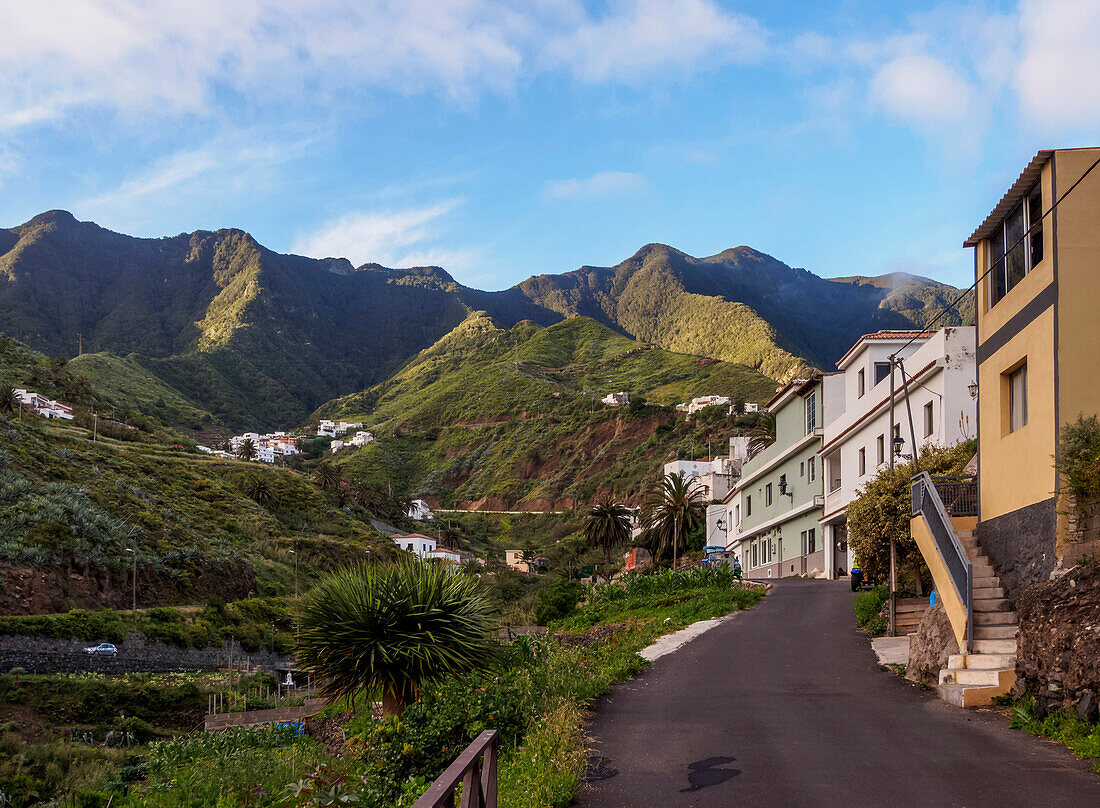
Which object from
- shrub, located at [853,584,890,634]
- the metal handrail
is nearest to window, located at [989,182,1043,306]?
the metal handrail

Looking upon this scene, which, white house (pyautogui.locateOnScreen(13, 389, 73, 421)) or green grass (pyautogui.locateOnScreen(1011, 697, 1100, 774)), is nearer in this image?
green grass (pyautogui.locateOnScreen(1011, 697, 1100, 774))

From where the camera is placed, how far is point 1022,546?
1284 cm

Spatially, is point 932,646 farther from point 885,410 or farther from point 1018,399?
point 885,410

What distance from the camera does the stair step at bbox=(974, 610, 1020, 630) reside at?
12.6 m

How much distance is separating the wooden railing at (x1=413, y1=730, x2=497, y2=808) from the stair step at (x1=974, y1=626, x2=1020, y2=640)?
9.07 meters

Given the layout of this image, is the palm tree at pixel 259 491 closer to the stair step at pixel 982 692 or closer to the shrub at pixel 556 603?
the shrub at pixel 556 603

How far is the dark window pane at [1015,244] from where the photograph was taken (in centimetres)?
1303

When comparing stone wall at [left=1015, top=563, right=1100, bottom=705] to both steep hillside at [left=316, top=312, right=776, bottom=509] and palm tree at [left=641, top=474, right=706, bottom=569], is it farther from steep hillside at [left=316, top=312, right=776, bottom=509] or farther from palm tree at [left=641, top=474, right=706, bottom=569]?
steep hillside at [left=316, top=312, right=776, bottom=509]

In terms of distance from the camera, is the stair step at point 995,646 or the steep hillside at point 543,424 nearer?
the stair step at point 995,646

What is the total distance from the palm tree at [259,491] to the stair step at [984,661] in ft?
261

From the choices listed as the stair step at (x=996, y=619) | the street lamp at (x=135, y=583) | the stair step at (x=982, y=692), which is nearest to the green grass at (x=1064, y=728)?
the stair step at (x=982, y=692)

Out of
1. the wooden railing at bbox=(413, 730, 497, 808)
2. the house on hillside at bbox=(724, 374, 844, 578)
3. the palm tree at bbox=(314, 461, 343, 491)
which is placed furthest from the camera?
the palm tree at bbox=(314, 461, 343, 491)

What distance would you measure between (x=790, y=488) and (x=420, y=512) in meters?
89.2

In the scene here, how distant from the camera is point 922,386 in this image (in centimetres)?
2656
